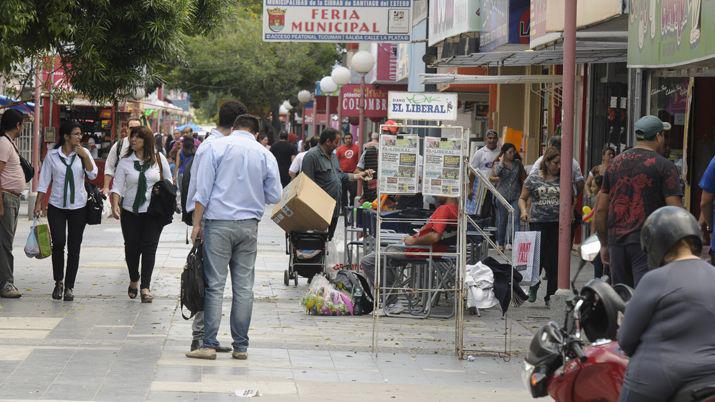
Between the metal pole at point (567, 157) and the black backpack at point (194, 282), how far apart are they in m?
4.14

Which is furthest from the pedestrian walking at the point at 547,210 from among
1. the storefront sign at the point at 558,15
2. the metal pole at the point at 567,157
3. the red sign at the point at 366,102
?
the red sign at the point at 366,102

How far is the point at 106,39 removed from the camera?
12328mm

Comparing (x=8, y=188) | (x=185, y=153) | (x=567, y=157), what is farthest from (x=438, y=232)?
(x=185, y=153)

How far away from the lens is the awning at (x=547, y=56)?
15414mm

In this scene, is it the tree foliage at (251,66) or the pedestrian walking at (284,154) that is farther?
the tree foliage at (251,66)

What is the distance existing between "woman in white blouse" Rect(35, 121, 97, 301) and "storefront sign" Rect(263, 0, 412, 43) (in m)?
4.39

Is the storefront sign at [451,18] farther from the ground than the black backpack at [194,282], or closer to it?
farther from the ground

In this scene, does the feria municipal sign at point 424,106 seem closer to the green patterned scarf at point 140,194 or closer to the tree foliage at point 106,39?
the tree foliage at point 106,39

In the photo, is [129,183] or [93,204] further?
[93,204]

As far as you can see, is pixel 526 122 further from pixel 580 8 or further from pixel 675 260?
pixel 675 260

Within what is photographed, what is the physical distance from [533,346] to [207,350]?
406 cm

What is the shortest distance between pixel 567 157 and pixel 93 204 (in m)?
4.49

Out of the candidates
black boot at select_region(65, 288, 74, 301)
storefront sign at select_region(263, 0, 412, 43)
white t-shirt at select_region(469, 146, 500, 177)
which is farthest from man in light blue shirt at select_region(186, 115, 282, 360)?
white t-shirt at select_region(469, 146, 500, 177)

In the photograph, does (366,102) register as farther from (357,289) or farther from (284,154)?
(357,289)
